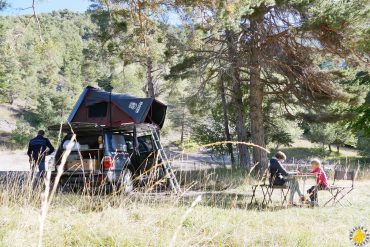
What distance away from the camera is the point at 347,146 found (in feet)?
211

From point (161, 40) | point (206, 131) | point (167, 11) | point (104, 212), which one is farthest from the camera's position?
point (206, 131)

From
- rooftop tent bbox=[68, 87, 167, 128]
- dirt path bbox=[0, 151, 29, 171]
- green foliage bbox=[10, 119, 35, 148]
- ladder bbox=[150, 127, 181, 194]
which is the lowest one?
dirt path bbox=[0, 151, 29, 171]

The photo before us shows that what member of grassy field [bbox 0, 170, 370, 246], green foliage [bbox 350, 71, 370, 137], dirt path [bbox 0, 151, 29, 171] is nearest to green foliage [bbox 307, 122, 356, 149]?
green foliage [bbox 350, 71, 370, 137]

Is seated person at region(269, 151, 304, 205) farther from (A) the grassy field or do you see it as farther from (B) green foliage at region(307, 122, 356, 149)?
(B) green foliage at region(307, 122, 356, 149)

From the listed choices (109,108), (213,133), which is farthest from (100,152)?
(213,133)

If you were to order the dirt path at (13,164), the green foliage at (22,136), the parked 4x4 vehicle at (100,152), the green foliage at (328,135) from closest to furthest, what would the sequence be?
1. the parked 4x4 vehicle at (100,152)
2. the dirt path at (13,164)
3. the green foliage at (22,136)
4. the green foliage at (328,135)

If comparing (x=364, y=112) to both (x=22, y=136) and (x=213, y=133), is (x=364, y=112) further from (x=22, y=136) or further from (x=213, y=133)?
(x=22, y=136)

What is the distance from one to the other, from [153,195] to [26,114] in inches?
2408

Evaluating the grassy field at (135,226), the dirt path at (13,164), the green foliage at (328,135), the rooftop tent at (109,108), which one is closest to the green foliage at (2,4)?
the rooftop tent at (109,108)

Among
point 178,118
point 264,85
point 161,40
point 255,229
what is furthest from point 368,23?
point 178,118

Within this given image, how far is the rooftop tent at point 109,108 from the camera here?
1145 centimetres

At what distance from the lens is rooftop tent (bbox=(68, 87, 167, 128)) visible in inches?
451

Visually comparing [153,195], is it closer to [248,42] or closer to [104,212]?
[104,212]

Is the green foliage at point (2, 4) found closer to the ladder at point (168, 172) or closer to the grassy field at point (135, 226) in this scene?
the ladder at point (168, 172)
